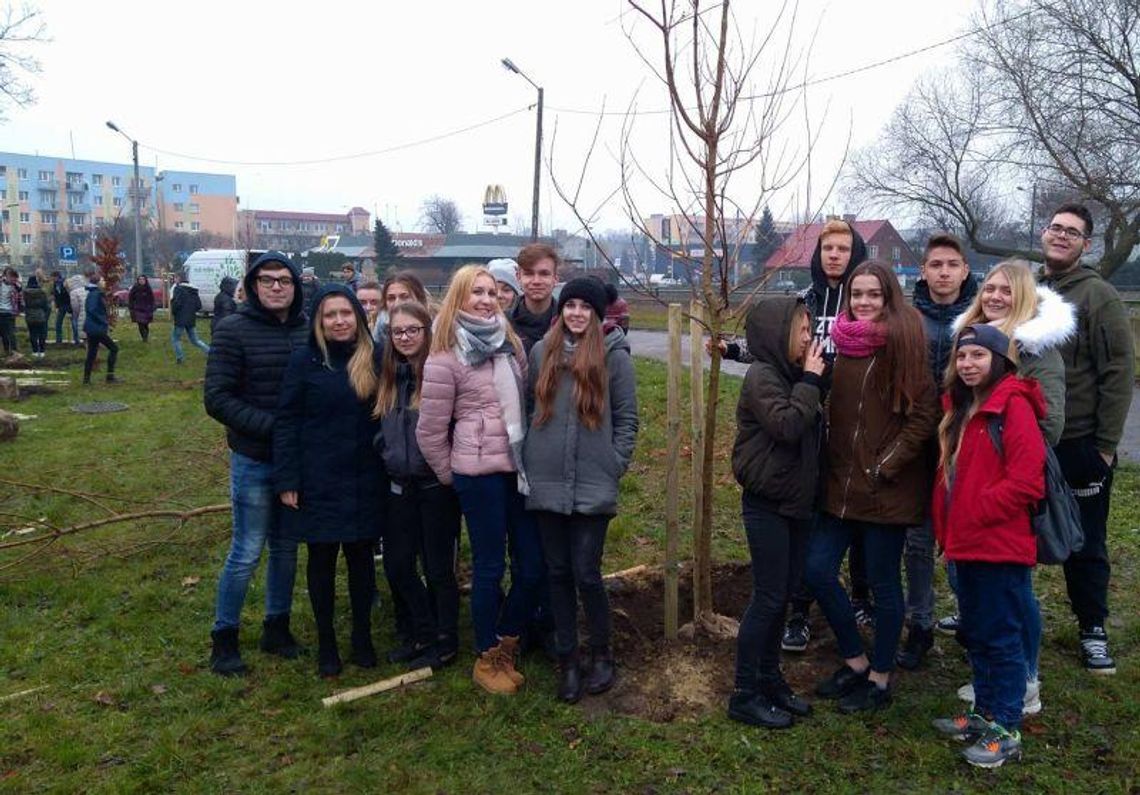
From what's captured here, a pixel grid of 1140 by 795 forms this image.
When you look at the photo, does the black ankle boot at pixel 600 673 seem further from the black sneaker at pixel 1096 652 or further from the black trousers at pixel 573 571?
the black sneaker at pixel 1096 652

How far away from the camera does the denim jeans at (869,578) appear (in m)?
3.63

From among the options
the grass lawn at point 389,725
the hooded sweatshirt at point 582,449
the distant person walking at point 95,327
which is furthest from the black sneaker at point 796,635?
the distant person walking at point 95,327

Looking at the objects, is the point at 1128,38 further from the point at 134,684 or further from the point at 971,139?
the point at 134,684

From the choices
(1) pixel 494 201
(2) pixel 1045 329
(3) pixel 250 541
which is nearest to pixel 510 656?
(3) pixel 250 541

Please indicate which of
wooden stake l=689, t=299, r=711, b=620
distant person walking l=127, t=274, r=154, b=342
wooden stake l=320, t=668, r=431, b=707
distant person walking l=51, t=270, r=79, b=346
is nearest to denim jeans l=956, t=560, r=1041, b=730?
wooden stake l=689, t=299, r=711, b=620

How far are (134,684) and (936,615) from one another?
13.5 ft

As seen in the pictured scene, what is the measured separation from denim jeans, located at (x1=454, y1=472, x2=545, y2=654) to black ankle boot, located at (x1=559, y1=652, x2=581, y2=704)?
1.04 ft

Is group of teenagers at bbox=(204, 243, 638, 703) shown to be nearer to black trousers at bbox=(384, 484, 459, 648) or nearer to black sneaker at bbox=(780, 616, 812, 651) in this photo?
black trousers at bbox=(384, 484, 459, 648)

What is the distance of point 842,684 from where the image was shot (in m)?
3.81

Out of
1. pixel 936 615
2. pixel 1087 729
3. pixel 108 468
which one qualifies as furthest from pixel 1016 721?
pixel 108 468

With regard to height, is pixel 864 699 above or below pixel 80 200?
below

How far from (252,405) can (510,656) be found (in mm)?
1697

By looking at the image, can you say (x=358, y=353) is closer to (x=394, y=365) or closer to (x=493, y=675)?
(x=394, y=365)

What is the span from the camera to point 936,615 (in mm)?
4734
